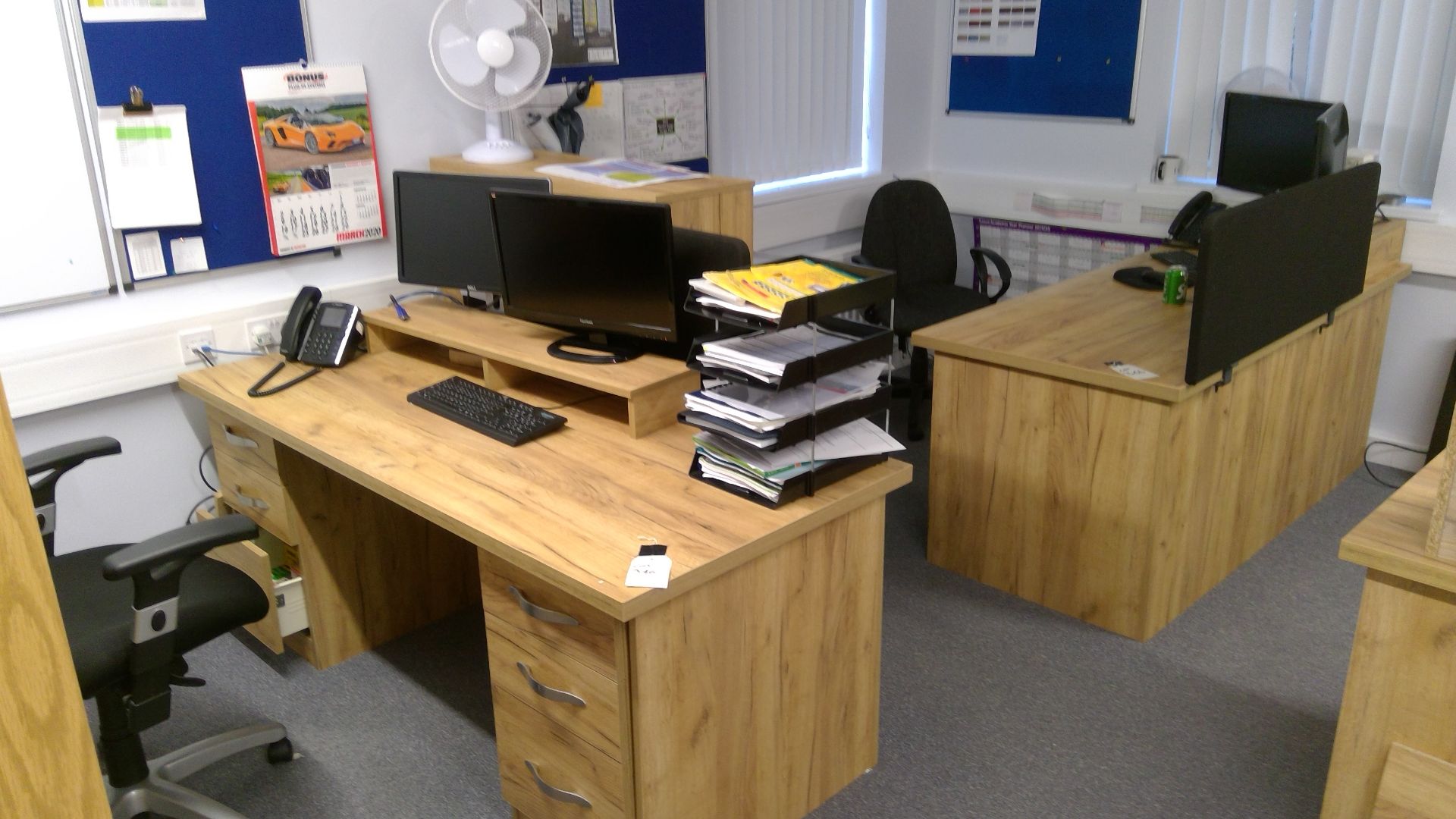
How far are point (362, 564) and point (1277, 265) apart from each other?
99.3 inches

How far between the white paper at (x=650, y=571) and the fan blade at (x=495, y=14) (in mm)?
1804

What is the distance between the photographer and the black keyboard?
7.80 ft

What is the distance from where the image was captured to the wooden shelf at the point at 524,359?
7.72 ft

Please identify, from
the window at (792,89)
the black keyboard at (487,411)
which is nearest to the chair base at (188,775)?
the black keyboard at (487,411)

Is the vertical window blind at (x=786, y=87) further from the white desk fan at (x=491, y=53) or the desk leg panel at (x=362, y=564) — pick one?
the desk leg panel at (x=362, y=564)

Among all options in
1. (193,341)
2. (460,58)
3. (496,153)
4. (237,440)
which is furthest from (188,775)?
(460,58)

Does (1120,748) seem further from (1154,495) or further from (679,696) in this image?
(679,696)

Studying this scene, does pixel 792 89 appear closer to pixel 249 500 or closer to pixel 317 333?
pixel 317 333

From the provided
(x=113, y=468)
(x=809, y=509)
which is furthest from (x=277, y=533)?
(x=809, y=509)

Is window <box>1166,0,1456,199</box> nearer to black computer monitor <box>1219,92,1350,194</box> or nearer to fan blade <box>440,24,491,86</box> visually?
black computer monitor <box>1219,92,1350,194</box>

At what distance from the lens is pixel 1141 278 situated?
3.58 m

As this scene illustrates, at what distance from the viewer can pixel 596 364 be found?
2.43 meters

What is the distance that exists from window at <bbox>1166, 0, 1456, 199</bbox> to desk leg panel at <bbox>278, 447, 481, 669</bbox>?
316 centimetres

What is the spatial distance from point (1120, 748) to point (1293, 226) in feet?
4.72
